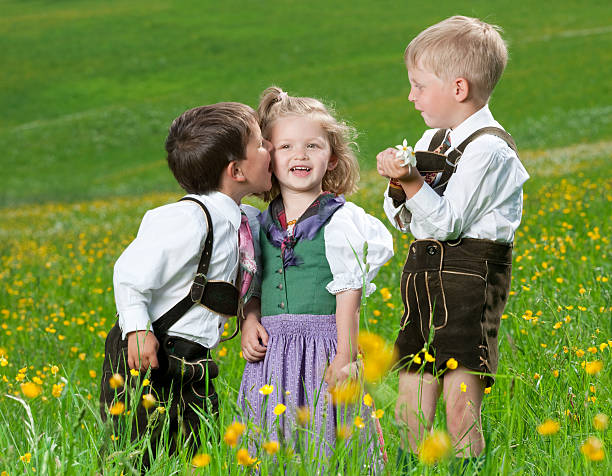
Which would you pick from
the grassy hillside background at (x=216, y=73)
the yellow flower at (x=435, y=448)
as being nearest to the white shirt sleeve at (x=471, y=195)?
the yellow flower at (x=435, y=448)

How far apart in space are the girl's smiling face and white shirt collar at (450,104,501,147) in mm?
582

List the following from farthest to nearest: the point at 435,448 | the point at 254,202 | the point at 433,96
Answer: the point at 254,202
the point at 433,96
the point at 435,448

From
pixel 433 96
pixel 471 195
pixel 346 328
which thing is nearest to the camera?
pixel 471 195

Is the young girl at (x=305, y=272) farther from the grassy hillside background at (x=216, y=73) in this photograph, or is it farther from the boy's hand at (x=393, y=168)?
the grassy hillside background at (x=216, y=73)

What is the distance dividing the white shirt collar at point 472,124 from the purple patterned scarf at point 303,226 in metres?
0.56

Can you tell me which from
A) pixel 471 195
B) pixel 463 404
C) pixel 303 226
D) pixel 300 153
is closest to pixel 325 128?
pixel 300 153

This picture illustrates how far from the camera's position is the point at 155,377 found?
3.09 metres

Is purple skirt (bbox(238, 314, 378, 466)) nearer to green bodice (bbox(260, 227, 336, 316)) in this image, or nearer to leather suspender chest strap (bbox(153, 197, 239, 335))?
green bodice (bbox(260, 227, 336, 316))

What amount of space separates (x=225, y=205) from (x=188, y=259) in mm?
296

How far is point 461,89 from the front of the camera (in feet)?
9.50

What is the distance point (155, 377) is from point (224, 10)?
5055cm

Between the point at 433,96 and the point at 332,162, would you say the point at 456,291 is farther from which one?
the point at 332,162

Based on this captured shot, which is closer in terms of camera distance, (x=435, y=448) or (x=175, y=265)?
(x=435, y=448)

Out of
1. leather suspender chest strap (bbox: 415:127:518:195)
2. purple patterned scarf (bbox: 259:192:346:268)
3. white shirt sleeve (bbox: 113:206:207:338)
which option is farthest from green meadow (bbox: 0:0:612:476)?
leather suspender chest strap (bbox: 415:127:518:195)
